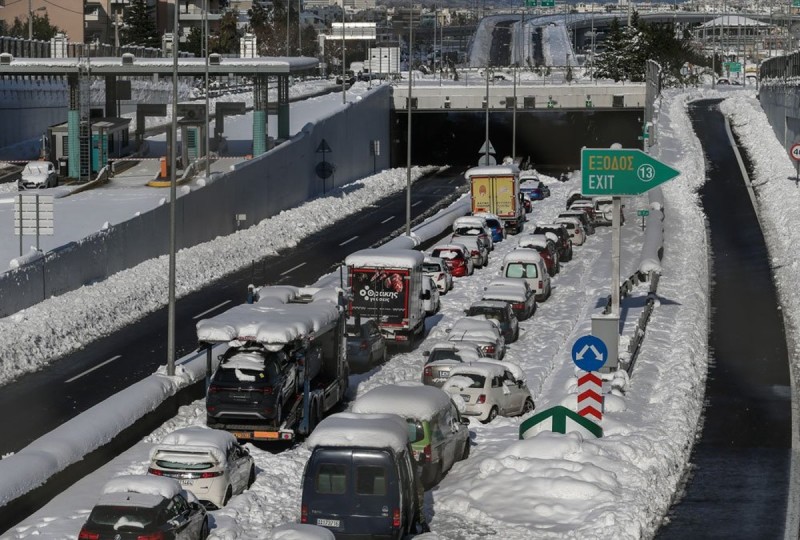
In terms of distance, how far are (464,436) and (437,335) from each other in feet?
49.3

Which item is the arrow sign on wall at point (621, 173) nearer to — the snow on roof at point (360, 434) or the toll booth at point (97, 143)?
the snow on roof at point (360, 434)

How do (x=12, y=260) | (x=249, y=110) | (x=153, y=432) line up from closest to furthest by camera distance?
(x=153, y=432)
(x=12, y=260)
(x=249, y=110)

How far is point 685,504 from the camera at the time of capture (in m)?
27.0

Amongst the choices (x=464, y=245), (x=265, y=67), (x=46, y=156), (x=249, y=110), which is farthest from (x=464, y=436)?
(x=249, y=110)

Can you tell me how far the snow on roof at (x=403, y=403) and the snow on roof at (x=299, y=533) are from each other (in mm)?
6453

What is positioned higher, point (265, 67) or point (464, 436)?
point (265, 67)

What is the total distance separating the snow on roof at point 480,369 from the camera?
33594 mm

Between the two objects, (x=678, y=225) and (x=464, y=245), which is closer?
(x=464, y=245)

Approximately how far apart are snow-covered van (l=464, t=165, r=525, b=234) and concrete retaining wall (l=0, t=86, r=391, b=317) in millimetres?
10611

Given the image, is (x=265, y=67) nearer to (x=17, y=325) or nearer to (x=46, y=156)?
(x=46, y=156)

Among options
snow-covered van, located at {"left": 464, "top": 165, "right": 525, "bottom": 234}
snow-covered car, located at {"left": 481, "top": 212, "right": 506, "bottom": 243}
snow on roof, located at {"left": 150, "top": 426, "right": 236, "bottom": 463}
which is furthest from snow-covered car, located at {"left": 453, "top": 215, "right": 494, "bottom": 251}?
snow on roof, located at {"left": 150, "top": 426, "right": 236, "bottom": 463}

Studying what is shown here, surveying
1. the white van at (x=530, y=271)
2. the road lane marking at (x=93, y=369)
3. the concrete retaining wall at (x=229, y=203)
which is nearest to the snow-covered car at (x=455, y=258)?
the white van at (x=530, y=271)

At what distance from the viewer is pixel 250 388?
30172mm

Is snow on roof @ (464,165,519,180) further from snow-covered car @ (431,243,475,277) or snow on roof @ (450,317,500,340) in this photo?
snow on roof @ (450,317,500,340)
